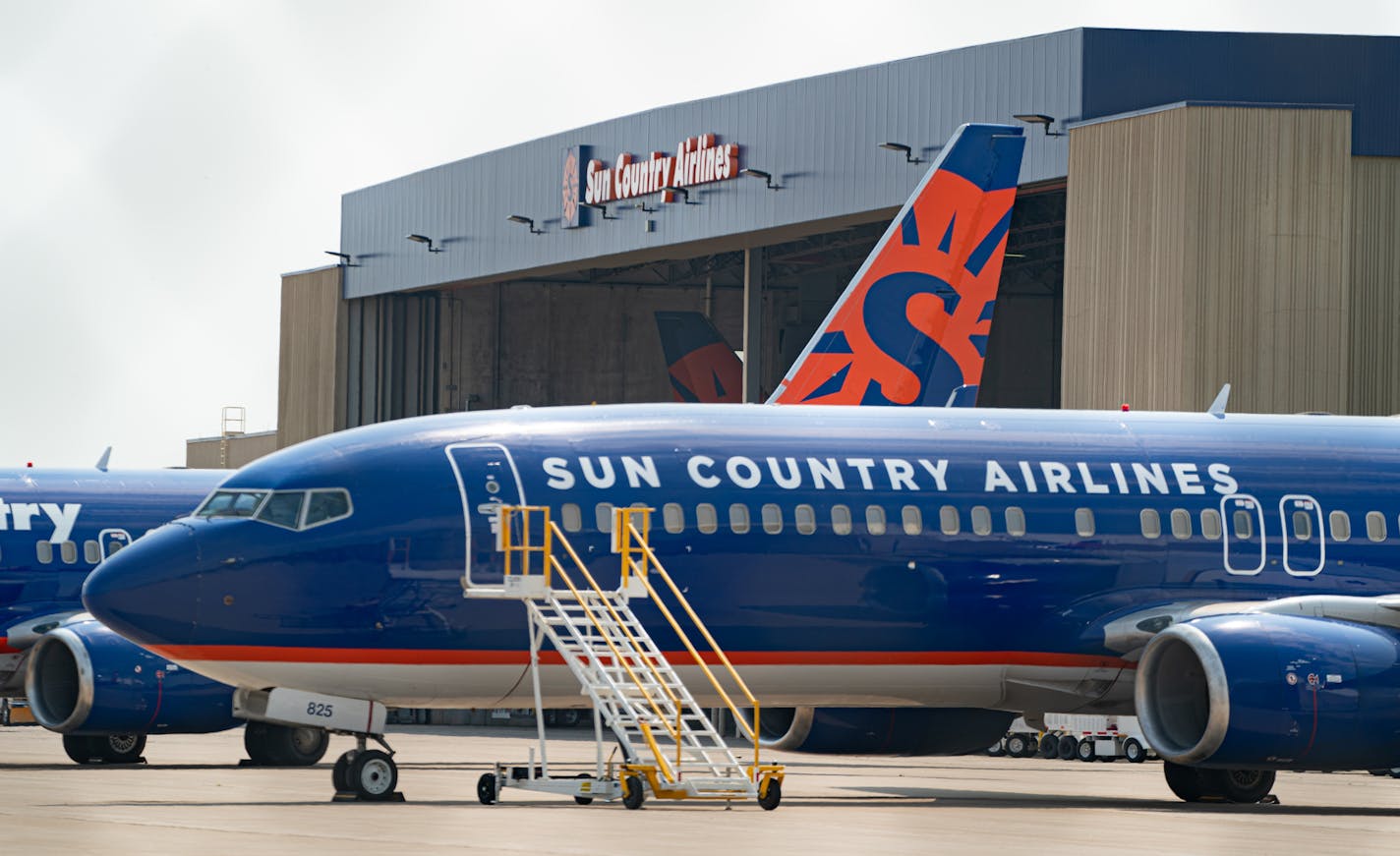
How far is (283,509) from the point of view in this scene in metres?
21.1

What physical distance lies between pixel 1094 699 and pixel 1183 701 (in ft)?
3.56

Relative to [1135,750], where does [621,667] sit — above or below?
above

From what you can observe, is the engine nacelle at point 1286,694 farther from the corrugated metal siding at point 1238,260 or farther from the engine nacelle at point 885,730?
the corrugated metal siding at point 1238,260

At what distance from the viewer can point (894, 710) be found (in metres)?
23.9

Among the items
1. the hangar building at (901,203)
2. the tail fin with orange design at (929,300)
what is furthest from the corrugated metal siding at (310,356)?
the tail fin with orange design at (929,300)

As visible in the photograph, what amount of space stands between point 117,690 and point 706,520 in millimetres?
9844

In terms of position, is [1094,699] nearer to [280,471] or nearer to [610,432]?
[610,432]

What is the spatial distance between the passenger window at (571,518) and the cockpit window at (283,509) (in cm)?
248

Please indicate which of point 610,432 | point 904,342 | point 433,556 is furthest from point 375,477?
point 904,342

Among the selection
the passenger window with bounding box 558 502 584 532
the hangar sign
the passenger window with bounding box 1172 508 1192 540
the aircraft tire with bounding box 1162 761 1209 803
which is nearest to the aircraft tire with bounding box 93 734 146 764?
the passenger window with bounding box 558 502 584 532

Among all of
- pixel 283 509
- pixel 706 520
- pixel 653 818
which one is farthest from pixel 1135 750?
pixel 653 818

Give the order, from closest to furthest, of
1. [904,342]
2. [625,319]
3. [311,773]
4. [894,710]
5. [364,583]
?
[364,583]
[894,710]
[311,773]
[904,342]
[625,319]

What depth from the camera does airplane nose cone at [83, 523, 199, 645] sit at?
20609 millimetres

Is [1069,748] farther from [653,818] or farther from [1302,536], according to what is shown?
[653,818]
